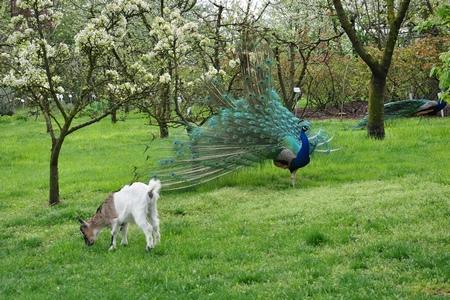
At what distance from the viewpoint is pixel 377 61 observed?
1535 centimetres

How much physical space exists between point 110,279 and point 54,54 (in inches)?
188

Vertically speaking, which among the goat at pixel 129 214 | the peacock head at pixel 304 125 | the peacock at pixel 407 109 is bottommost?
the goat at pixel 129 214

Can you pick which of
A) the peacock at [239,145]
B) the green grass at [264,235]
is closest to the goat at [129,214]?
the green grass at [264,235]

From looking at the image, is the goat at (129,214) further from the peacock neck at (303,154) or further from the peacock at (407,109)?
the peacock at (407,109)

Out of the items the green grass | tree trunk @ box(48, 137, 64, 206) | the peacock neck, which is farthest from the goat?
the peacock neck

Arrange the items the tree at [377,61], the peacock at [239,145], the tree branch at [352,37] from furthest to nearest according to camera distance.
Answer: the tree at [377,61], the tree branch at [352,37], the peacock at [239,145]

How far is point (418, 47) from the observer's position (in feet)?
70.6

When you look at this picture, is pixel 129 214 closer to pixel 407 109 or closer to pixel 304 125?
pixel 304 125

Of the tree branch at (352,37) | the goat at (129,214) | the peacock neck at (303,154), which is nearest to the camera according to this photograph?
the goat at (129,214)

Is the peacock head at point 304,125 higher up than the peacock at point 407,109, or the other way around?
the peacock head at point 304,125

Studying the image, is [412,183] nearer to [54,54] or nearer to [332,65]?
[54,54]

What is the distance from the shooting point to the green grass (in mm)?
6457

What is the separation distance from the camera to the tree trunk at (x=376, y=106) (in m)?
15.4

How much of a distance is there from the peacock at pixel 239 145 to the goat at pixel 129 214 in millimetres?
3193
